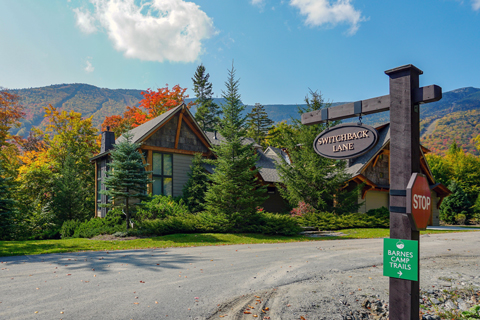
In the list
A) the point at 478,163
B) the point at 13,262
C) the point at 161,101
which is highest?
the point at 161,101

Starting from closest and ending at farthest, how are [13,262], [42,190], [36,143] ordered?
[13,262] → [42,190] → [36,143]

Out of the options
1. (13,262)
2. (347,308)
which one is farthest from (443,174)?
(13,262)

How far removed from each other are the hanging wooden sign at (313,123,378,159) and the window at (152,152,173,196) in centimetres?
1574

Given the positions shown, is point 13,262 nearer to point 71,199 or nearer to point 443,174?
point 71,199

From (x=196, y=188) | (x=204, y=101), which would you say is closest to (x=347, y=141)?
(x=196, y=188)

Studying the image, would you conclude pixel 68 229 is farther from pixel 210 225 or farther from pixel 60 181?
pixel 210 225

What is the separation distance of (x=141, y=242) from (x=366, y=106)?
A: 10.6m

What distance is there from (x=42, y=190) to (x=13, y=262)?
51.0ft

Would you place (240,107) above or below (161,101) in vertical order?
below

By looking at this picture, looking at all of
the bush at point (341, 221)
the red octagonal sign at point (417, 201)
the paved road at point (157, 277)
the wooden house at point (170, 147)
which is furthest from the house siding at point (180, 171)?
the red octagonal sign at point (417, 201)

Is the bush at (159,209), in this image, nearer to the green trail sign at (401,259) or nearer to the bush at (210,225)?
the bush at (210,225)

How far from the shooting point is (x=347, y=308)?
5.16 m

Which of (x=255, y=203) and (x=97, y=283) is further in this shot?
(x=255, y=203)

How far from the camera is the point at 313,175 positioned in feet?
65.7
